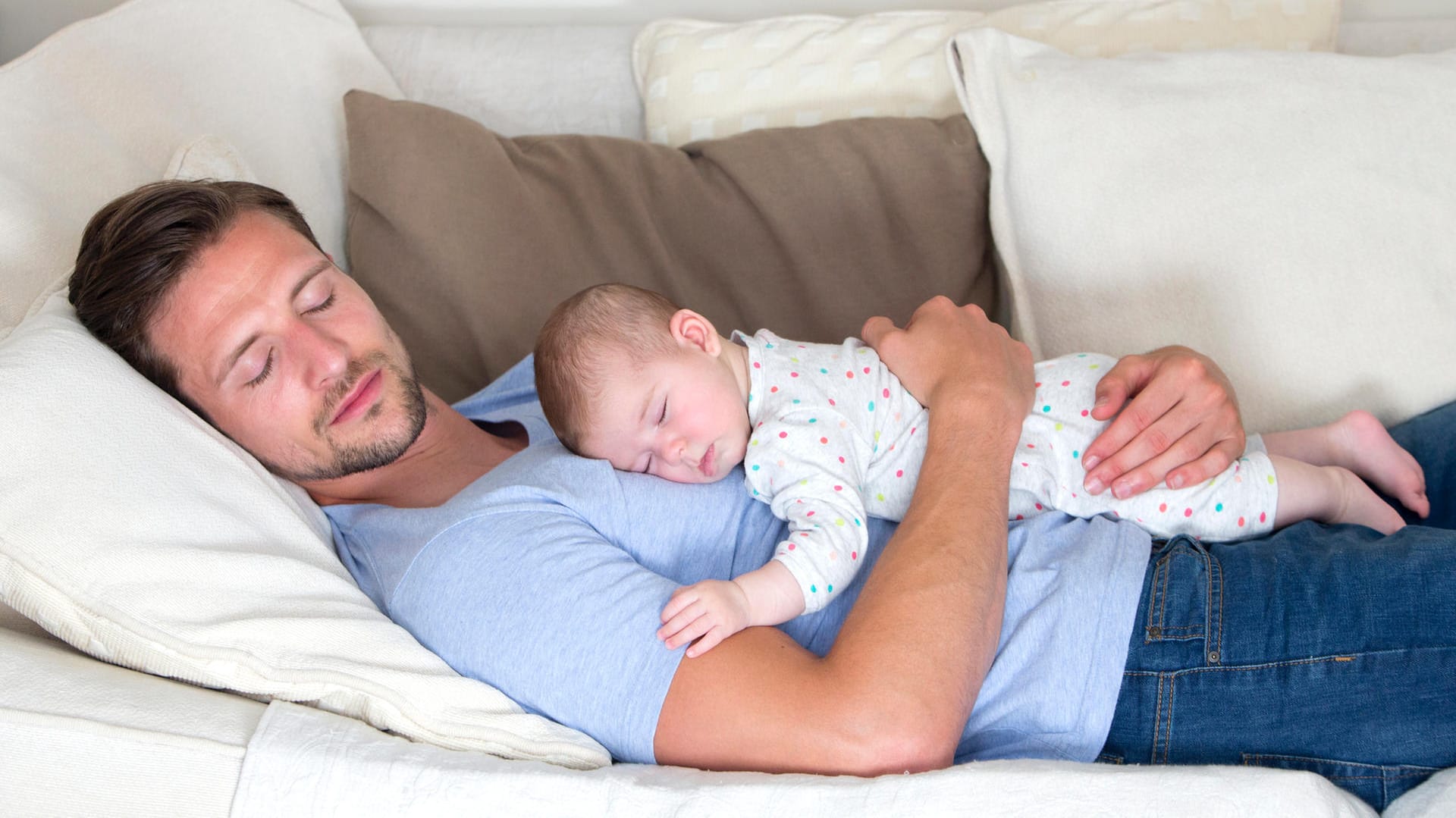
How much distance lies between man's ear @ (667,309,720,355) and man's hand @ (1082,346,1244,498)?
1.77ft

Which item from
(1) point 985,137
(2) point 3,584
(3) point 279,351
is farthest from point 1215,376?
(2) point 3,584

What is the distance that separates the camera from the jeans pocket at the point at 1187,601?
1.23 m

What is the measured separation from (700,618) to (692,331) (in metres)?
0.45

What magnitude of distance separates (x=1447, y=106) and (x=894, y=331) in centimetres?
109

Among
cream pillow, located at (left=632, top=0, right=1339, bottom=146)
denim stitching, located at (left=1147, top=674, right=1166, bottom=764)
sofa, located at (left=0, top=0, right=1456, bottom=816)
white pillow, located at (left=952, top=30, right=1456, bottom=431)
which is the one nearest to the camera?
sofa, located at (left=0, top=0, right=1456, bottom=816)

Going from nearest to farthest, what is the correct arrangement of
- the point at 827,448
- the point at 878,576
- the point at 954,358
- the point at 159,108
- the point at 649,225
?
1. the point at 878,576
2. the point at 827,448
3. the point at 954,358
4. the point at 159,108
5. the point at 649,225

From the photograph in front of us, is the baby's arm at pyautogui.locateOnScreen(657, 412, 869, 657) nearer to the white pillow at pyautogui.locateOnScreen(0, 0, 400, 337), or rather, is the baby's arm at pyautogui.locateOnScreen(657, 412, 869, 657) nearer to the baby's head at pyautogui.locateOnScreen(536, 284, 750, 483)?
the baby's head at pyautogui.locateOnScreen(536, 284, 750, 483)

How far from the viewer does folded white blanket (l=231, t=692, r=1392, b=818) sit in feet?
3.28

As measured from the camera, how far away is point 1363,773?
1.15m

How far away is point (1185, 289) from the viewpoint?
175 centimetres

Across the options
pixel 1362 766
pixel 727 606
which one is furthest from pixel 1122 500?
pixel 727 606

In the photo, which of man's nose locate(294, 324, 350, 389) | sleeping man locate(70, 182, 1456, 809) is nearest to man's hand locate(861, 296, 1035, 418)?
sleeping man locate(70, 182, 1456, 809)

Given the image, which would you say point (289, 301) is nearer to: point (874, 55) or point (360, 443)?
point (360, 443)

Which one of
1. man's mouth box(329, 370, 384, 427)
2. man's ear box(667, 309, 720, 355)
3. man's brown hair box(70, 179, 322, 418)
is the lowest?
man's mouth box(329, 370, 384, 427)
